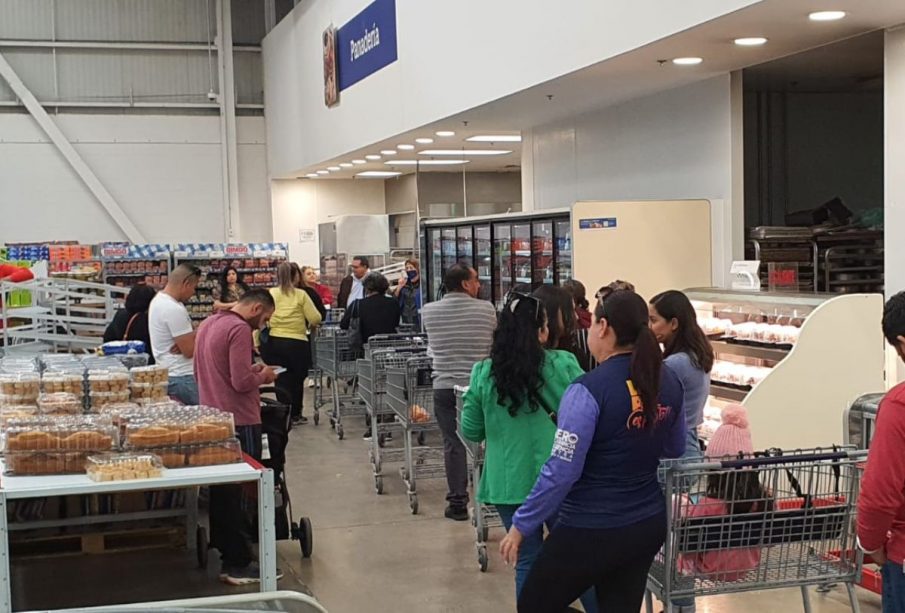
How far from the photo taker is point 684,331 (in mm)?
4887

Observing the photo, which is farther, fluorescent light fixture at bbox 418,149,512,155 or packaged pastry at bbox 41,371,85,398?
fluorescent light fixture at bbox 418,149,512,155

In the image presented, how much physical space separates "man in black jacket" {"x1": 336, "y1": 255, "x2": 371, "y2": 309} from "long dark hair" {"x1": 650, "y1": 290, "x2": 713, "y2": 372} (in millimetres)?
7251

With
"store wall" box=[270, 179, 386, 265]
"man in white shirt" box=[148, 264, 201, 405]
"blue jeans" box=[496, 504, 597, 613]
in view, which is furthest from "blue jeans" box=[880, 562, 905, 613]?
"store wall" box=[270, 179, 386, 265]

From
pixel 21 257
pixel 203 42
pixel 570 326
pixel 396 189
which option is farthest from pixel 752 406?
pixel 203 42

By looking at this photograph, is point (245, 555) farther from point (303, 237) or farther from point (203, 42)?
point (203, 42)

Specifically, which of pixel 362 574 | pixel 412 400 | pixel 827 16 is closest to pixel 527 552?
pixel 362 574

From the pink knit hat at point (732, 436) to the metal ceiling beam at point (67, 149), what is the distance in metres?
16.7

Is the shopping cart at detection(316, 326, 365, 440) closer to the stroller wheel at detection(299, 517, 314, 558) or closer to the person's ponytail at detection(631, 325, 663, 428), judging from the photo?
the stroller wheel at detection(299, 517, 314, 558)

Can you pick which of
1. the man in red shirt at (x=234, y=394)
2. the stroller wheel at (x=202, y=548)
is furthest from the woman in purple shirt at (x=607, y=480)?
the stroller wheel at (x=202, y=548)

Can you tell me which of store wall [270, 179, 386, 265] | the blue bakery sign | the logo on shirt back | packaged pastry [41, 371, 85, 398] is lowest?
packaged pastry [41, 371, 85, 398]

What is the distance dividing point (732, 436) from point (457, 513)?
3200mm

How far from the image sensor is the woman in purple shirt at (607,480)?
3.53 m

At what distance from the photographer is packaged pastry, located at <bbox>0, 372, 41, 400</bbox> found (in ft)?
19.3

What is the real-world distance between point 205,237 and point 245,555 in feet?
49.1
